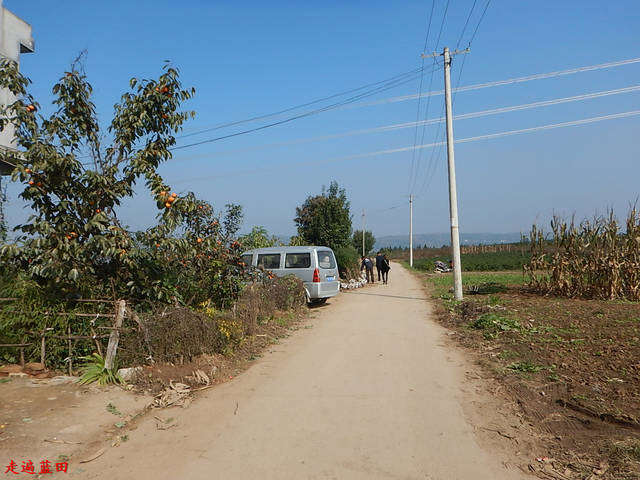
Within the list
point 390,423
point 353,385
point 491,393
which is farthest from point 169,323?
point 491,393

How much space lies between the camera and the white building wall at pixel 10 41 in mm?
9992

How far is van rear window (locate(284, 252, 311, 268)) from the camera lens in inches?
575

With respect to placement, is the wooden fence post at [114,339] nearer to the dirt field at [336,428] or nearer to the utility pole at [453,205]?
the dirt field at [336,428]

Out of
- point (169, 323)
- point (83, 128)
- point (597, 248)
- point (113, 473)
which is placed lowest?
point (113, 473)

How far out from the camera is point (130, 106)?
734 centimetres

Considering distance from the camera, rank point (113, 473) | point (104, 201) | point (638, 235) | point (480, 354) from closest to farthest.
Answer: point (113, 473) < point (104, 201) < point (480, 354) < point (638, 235)

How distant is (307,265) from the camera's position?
14586mm

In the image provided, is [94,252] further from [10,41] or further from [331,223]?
[331,223]

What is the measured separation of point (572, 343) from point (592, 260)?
26.4ft

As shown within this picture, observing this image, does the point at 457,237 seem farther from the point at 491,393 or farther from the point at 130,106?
the point at 130,106

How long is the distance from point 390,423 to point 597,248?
13.2 m

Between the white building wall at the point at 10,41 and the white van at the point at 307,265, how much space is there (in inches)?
270

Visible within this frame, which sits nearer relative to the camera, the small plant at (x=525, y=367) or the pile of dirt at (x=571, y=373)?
the pile of dirt at (x=571, y=373)
